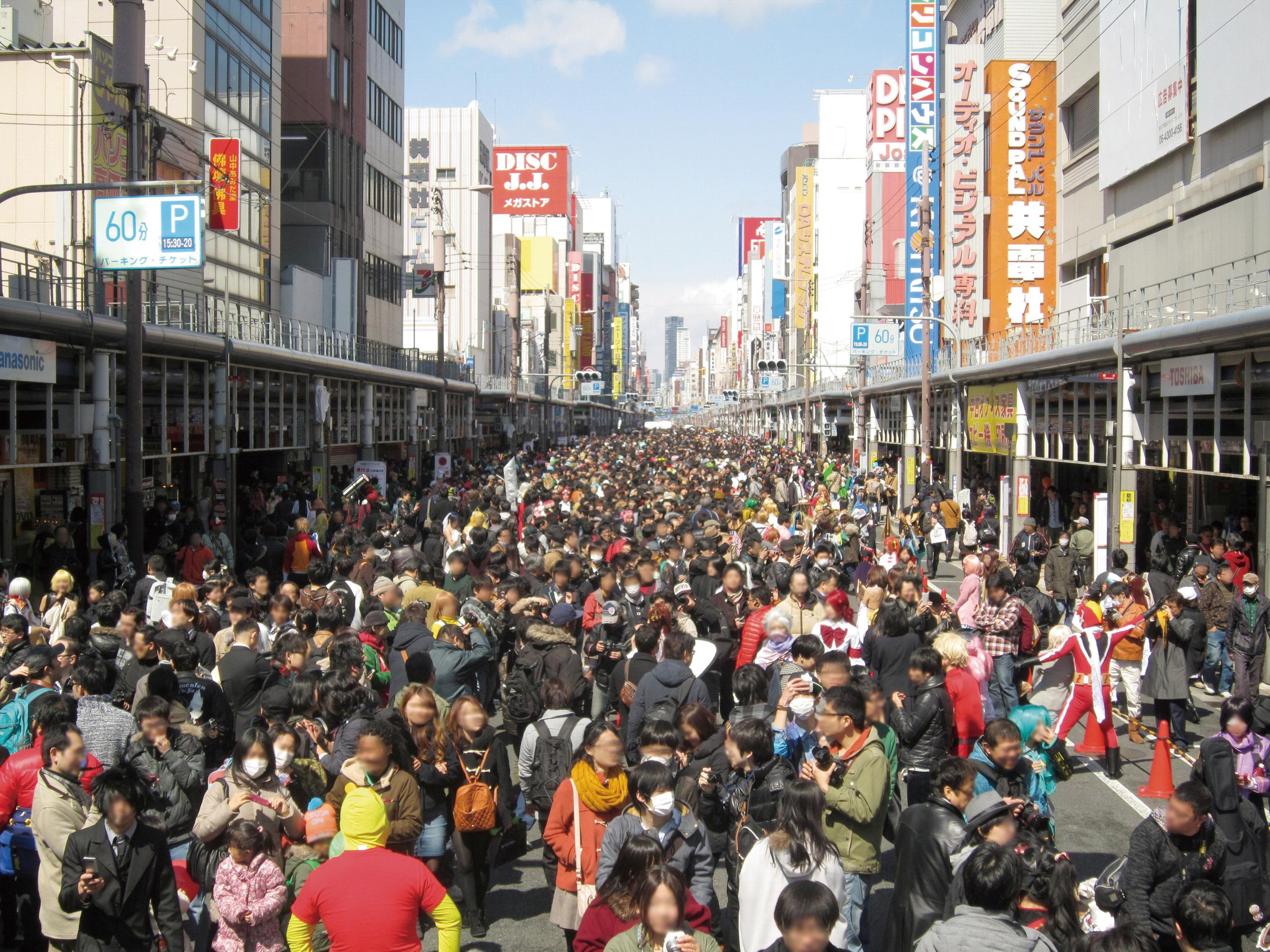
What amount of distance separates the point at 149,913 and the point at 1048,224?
32.9 meters

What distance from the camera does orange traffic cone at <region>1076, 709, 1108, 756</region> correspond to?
9039mm

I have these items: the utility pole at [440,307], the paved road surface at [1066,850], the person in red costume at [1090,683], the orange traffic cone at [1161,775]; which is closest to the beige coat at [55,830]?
the paved road surface at [1066,850]

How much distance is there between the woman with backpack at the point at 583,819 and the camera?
5.18 metres

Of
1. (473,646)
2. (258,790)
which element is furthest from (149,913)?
(473,646)

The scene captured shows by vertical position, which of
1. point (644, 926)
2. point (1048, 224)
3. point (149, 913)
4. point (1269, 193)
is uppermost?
point (1048, 224)

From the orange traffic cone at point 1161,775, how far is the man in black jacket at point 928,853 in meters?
4.39

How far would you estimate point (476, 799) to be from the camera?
584 centimetres

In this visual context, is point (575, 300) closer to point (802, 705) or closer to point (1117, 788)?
point (1117, 788)

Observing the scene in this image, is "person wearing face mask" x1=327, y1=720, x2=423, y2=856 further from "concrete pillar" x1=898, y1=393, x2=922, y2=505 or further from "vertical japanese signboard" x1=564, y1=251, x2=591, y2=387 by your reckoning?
"vertical japanese signboard" x1=564, y1=251, x2=591, y2=387

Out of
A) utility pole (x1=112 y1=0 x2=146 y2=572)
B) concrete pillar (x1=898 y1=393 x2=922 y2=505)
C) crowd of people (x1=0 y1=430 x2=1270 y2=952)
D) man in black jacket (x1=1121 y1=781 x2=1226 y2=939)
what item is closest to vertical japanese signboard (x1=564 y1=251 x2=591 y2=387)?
concrete pillar (x1=898 y1=393 x2=922 y2=505)

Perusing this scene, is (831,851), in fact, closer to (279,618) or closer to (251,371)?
(279,618)

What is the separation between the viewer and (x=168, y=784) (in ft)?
18.5

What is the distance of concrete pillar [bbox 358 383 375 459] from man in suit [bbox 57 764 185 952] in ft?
92.3

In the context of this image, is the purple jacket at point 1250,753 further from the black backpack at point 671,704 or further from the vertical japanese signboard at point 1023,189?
the vertical japanese signboard at point 1023,189
